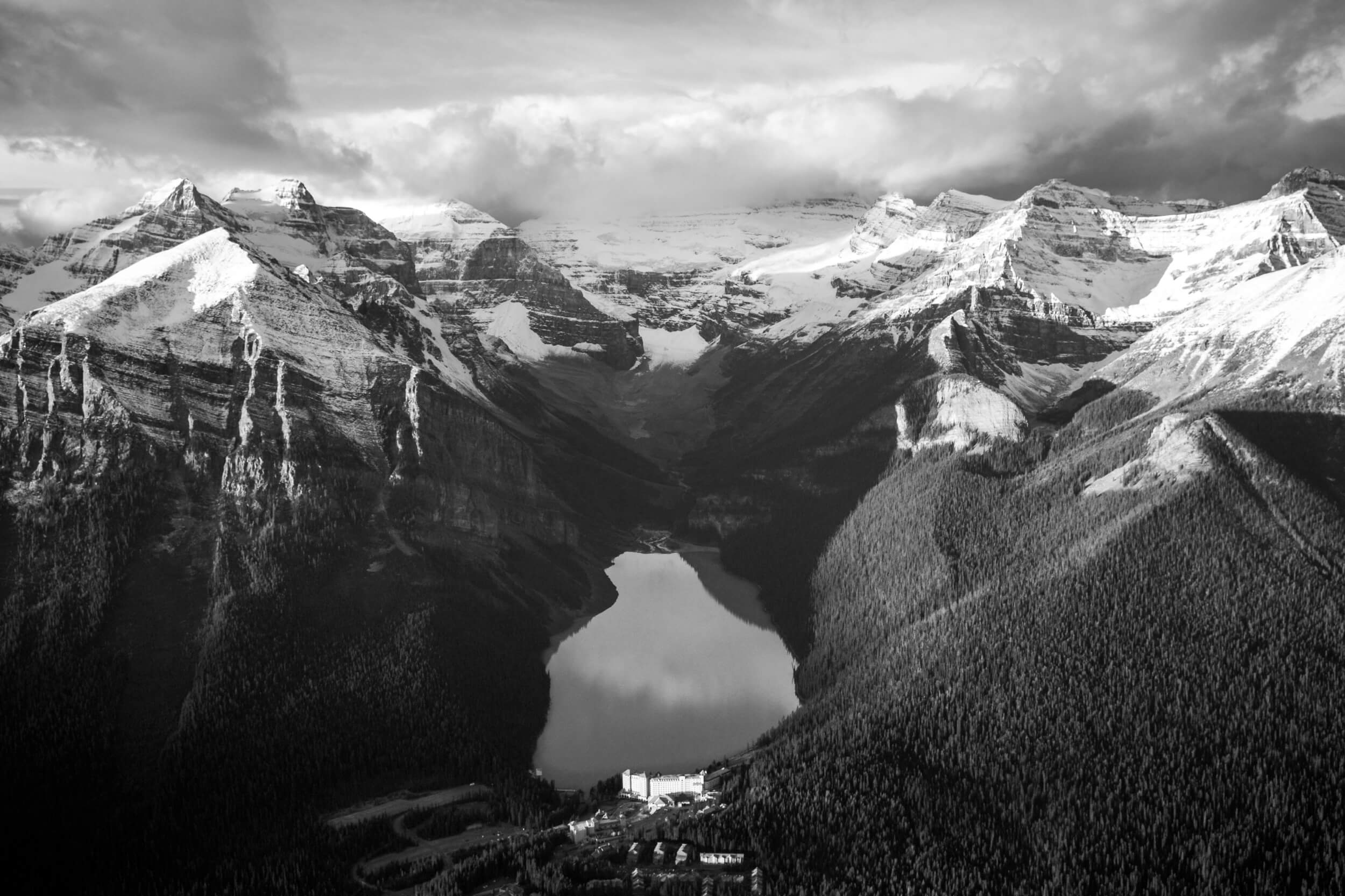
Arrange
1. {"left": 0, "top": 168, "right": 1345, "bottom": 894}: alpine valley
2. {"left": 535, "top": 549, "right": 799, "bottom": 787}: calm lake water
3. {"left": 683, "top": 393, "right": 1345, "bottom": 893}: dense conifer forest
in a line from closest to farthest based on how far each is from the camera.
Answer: {"left": 683, "top": 393, "right": 1345, "bottom": 893}: dense conifer forest, {"left": 0, "top": 168, "right": 1345, "bottom": 894}: alpine valley, {"left": 535, "top": 549, "right": 799, "bottom": 787}: calm lake water

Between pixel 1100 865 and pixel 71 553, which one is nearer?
pixel 1100 865

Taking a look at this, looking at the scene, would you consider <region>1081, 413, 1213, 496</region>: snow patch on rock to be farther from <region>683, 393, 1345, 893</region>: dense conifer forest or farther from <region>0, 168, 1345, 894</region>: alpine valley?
<region>683, 393, 1345, 893</region>: dense conifer forest

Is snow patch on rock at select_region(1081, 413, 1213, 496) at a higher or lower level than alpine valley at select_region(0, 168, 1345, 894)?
higher

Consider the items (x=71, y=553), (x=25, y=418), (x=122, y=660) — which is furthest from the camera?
(x=25, y=418)

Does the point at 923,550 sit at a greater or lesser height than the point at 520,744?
greater

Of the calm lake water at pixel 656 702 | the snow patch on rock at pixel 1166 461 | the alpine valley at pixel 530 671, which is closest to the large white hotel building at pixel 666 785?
the alpine valley at pixel 530 671

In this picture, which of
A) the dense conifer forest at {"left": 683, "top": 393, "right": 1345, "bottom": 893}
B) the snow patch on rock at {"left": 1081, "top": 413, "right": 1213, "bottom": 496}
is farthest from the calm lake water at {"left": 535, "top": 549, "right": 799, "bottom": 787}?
the snow patch on rock at {"left": 1081, "top": 413, "right": 1213, "bottom": 496}

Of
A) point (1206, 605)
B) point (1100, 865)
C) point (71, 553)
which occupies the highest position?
point (71, 553)

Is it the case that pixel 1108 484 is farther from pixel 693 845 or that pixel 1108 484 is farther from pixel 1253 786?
pixel 693 845

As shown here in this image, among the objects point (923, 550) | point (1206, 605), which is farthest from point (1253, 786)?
point (923, 550)

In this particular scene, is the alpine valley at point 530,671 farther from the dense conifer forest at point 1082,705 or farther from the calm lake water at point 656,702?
the calm lake water at point 656,702

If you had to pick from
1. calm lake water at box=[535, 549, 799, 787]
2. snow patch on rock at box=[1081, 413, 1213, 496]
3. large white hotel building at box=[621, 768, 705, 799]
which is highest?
snow patch on rock at box=[1081, 413, 1213, 496]
